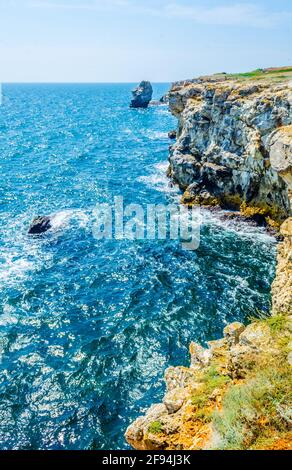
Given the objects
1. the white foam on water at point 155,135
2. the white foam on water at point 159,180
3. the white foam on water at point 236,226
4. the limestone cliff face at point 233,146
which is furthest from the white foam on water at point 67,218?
the white foam on water at point 155,135

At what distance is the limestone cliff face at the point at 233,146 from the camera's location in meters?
43.7

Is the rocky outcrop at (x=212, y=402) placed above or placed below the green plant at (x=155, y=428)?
above

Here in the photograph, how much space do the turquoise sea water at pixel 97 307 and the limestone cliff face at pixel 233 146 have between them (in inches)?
158

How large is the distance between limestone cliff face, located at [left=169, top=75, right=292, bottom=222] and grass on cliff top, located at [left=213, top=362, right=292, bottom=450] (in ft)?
99.8

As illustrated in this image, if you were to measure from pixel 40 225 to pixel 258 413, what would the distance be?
132ft

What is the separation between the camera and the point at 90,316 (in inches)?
1251

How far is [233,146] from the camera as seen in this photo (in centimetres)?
5056

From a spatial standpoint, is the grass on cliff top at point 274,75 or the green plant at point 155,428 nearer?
the green plant at point 155,428

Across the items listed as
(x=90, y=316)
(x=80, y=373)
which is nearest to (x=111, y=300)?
(x=90, y=316)

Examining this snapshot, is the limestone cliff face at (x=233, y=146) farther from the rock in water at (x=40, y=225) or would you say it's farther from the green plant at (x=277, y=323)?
the green plant at (x=277, y=323)

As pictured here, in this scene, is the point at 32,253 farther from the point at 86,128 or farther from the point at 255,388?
the point at 86,128

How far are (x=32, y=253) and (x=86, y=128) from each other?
8791 cm

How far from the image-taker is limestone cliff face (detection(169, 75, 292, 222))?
143 feet

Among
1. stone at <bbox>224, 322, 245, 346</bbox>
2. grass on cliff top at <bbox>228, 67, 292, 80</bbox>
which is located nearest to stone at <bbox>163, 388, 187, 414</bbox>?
stone at <bbox>224, 322, 245, 346</bbox>
